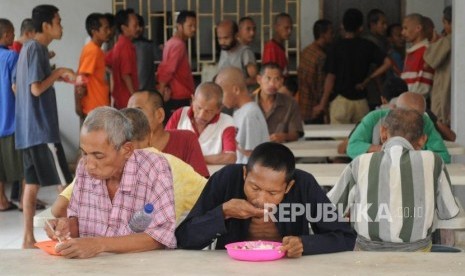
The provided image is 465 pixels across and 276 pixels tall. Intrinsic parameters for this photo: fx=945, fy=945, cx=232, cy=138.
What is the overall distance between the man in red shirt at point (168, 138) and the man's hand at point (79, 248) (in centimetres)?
154

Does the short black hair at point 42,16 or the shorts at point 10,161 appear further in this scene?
the shorts at point 10,161

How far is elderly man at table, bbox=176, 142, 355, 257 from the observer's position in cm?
316

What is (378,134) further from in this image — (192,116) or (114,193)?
(114,193)

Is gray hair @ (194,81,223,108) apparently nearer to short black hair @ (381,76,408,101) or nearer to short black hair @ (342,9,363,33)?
short black hair @ (381,76,408,101)

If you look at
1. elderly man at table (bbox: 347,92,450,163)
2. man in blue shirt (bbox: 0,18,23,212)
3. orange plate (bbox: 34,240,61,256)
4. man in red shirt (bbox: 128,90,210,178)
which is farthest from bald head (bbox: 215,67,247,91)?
orange plate (bbox: 34,240,61,256)

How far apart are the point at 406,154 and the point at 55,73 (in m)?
3.26

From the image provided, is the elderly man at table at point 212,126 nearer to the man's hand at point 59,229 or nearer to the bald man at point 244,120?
the bald man at point 244,120

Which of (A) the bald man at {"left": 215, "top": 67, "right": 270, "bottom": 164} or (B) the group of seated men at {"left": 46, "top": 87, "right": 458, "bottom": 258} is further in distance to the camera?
(A) the bald man at {"left": 215, "top": 67, "right": 270, "bottom": 164}

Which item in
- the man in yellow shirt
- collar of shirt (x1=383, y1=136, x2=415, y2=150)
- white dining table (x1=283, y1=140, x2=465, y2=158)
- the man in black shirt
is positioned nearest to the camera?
the man in yellow shirt

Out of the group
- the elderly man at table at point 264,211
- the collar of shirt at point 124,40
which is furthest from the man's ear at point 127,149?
the collar of shirt at point 124,40

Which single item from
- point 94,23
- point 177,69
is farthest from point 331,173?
point 177,69

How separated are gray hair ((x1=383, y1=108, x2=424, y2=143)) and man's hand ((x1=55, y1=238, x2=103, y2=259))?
1.55 meters

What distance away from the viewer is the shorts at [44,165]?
21.6 feet

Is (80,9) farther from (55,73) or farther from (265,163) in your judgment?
(265,163)
